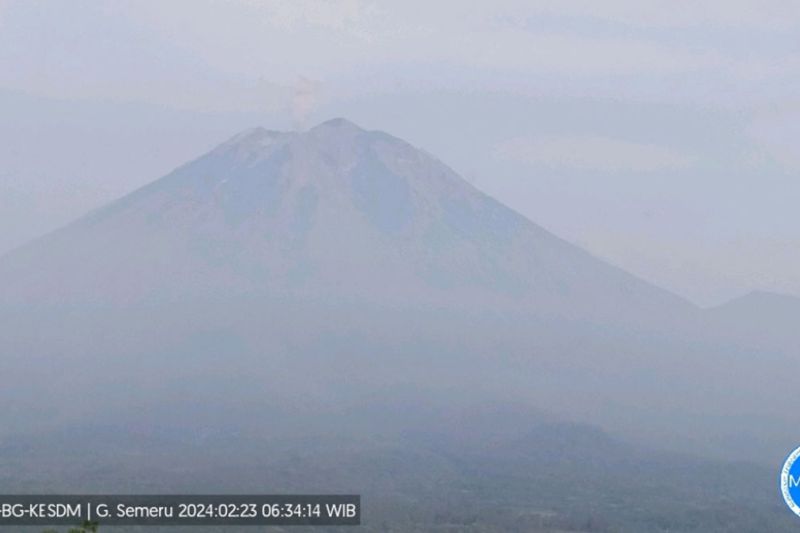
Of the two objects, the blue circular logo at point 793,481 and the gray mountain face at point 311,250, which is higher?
the gray mountain face at point 311,250

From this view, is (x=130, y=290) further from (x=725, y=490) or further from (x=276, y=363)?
(x=725, y=490)

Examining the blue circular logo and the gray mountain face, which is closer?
the blue circular logo

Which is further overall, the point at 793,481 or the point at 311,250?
the point at 311,250

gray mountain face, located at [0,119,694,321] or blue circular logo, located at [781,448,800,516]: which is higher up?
gray mountain face, located at [0,119,694,321]

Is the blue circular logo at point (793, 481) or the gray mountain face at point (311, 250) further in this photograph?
the gray mountain face at point (311, 250)

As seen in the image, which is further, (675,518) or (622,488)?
(622,488)

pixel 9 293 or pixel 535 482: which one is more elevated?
pixel 9 293

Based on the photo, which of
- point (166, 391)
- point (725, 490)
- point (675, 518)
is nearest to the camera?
point (675, 518)

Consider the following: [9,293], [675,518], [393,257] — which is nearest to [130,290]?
[9,293]
